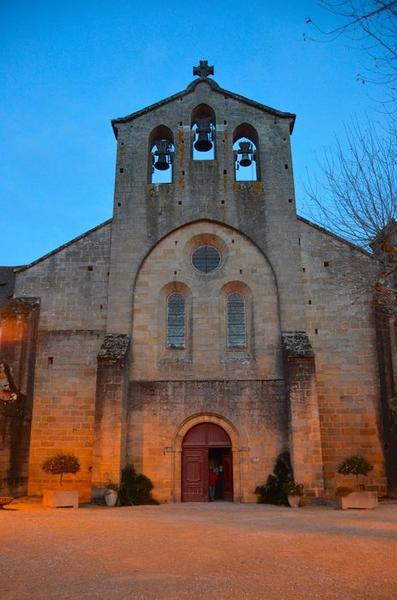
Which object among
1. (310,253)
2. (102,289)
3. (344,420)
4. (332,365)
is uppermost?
(310,253)

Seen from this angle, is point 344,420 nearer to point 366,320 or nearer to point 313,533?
point 366,320

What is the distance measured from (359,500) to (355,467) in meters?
1.73

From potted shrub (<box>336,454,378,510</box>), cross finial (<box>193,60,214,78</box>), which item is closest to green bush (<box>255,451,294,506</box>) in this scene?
potted shrub (<box>336,454,378,510</box>)

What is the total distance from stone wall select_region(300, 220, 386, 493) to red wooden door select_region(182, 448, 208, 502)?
149 inches

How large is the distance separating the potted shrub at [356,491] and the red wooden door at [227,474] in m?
3.28

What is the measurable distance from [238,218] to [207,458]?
27.4ft

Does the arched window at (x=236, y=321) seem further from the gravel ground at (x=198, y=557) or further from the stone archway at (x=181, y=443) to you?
the gravel ground at (x=198, y=557)

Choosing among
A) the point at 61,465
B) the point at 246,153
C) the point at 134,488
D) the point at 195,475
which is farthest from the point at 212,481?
the point at 246,153

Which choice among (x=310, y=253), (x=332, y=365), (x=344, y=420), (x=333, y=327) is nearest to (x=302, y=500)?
(x=344, y=420)

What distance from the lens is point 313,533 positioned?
9.38 meters

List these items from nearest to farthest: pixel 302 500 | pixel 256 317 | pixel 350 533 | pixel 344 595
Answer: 1. pixel 344 595
2. pixel 350 533
3. pixel 302 500
4. pixel 256 317

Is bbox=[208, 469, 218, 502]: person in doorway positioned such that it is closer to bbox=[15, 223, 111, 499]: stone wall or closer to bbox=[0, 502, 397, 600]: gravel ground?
bbox=[15, 223, 111, 499]: stone wall

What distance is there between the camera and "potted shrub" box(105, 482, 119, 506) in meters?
14.9

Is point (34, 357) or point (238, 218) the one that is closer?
point (34, 357)
